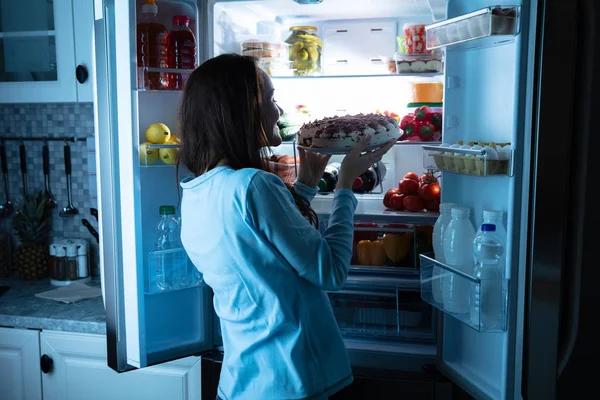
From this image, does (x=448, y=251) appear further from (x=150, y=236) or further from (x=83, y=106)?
(x=83, y=106)

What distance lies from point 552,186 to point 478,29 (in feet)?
2.10

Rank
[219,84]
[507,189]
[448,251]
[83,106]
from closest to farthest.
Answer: [219,84]
[507,189]
[448,251]
[83,106]

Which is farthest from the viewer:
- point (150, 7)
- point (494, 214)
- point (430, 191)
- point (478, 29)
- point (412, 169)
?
point (412, 169)

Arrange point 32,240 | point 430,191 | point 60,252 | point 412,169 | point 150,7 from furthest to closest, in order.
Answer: point 32,240 → point 60,252 → point 412,169 → point 430,191 → point 150,7

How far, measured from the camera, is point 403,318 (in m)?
2.19

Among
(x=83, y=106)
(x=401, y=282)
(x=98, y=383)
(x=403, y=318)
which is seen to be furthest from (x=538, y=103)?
(x=83, y=106)

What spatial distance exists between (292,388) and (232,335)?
0.18 m

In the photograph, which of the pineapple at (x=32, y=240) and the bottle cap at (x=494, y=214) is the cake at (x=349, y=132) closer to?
the bottle cap at (x=494, y=214)

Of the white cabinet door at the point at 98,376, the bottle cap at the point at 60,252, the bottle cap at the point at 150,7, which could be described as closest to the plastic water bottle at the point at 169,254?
the white cabinet door at the point at 98,376

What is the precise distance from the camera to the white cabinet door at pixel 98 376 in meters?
2.19

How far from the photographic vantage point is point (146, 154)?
76.9 inches

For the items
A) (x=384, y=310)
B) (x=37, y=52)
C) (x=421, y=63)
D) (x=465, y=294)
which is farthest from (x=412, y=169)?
(x=37, y=52)

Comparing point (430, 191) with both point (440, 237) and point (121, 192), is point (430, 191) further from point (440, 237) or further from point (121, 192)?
point (121, 192)

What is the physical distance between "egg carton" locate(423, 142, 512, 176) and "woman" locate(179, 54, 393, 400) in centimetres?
33
